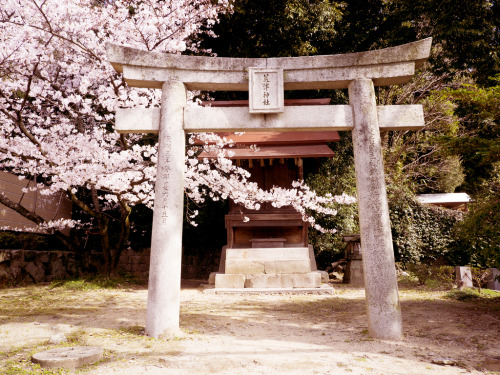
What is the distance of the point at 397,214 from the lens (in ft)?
44.9

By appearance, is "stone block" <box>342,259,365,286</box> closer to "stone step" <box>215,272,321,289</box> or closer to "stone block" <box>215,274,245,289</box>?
"stone step" <box>215,272,321,289</box>

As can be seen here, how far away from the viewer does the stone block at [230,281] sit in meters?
9.55

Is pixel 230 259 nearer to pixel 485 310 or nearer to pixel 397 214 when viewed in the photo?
pixel 485 310

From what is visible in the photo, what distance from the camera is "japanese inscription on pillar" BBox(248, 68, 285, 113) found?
17.1 feet

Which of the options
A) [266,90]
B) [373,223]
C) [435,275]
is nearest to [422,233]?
[435,275]

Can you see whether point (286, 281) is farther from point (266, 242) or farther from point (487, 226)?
point (487, 226)

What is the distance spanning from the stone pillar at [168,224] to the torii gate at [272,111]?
14mm

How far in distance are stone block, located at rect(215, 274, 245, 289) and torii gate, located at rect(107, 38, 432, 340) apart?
189 inches

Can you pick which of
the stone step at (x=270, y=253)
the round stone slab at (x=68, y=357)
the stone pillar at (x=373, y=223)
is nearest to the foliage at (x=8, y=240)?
the stone step at (x=270, y=253)

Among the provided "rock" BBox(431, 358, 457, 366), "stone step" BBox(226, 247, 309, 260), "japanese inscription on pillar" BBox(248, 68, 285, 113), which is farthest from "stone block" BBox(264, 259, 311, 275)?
"rock" BBox(431, 358, 457, 366)

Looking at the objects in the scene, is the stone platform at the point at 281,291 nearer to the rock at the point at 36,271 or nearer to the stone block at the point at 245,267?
the stone block at the point at 245,267

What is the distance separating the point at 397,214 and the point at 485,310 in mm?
7662

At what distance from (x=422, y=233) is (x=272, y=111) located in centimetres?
1099

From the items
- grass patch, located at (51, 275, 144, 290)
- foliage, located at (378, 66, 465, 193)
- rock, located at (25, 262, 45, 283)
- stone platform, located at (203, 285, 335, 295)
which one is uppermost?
foliage, located at (378, 66, 465, 193)
